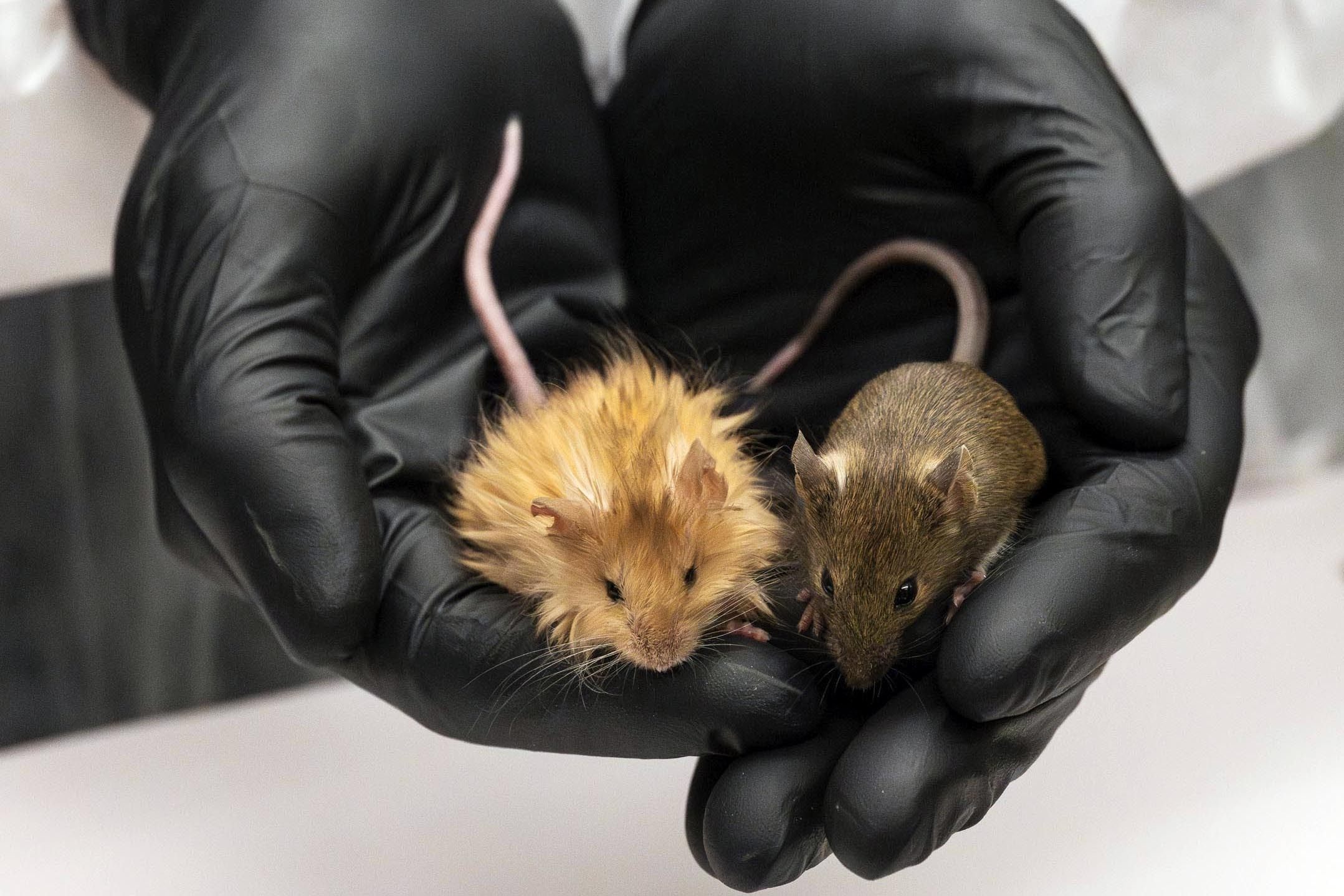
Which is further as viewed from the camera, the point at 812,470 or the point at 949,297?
the point at 949,297

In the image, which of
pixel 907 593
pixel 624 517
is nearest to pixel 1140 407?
pixel 907 593

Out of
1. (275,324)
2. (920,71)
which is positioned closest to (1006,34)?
(920,71)

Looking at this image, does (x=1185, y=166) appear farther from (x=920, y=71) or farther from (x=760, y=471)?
(x=760, y=471)

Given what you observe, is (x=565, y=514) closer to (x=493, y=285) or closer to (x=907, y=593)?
(x=907, y=593)

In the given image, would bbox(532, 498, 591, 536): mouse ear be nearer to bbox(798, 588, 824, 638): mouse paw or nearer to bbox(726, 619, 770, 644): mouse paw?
bbox(726, 619, 770, 644): mouse paw

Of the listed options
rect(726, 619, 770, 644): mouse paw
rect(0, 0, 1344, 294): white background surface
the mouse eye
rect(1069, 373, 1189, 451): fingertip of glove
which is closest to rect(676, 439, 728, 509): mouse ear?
rect(726, 619, 770, 644): mouse paw

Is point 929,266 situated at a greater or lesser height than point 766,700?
greater
